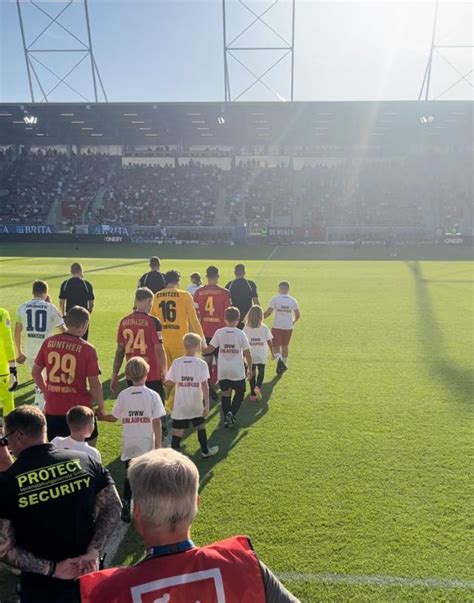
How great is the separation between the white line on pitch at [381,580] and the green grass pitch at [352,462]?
0.10 ft

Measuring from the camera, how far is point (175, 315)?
25.0 feet

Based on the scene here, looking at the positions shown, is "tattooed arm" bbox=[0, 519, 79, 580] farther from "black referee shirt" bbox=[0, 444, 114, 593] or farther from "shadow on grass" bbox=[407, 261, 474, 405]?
"shadow on grass" bbox=[407, 261, 474, 405]

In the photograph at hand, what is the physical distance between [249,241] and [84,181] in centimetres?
2188

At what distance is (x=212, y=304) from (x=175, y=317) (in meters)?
1.45

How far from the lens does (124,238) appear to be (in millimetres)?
42438

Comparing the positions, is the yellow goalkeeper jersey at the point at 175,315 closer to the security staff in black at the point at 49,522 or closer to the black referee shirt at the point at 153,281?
the black referee shirt at the point at 153,281

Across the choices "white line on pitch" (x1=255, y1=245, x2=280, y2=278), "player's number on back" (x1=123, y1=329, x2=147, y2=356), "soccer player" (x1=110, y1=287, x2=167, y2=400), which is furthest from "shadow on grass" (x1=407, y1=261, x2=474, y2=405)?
"white line on pitch" (x1=255, y1=245, x2=280, y2=278)

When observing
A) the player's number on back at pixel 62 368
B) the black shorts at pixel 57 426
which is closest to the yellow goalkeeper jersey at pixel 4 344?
the black shorts at pixel 57 426

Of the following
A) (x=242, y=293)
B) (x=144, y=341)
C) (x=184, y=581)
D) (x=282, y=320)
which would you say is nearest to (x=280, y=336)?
(x=282, y=320)

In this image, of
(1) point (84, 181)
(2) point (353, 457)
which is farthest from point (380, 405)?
(1) point (84, 181)

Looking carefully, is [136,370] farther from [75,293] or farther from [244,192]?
[244,192]

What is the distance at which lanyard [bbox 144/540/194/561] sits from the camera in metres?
1.95

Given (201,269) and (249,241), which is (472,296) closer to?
(201,269)

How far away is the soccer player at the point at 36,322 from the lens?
7.52 metres
